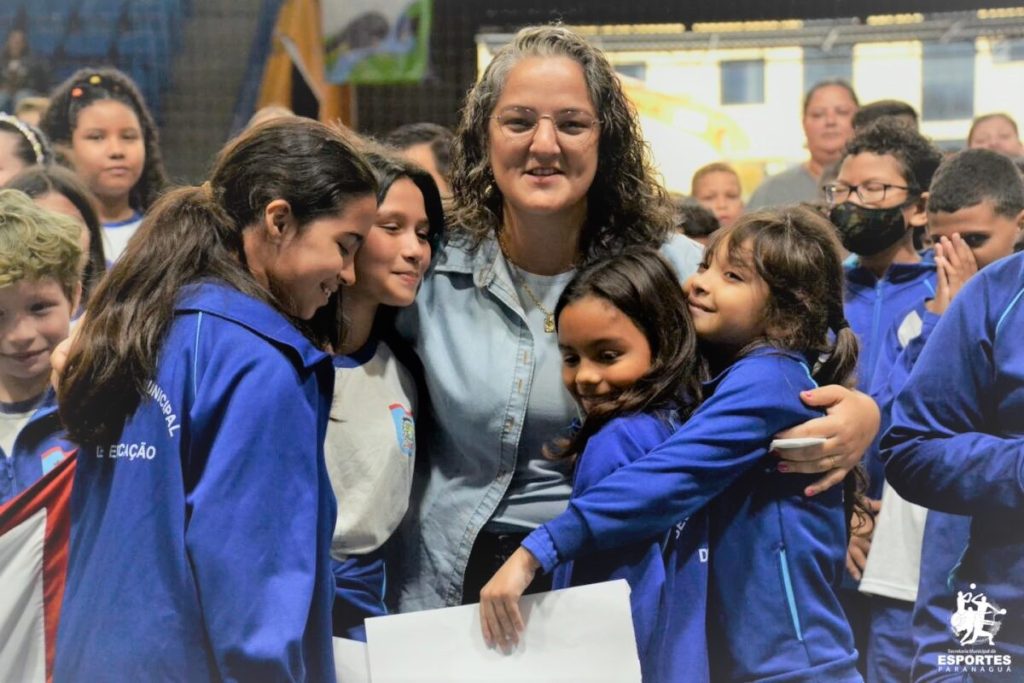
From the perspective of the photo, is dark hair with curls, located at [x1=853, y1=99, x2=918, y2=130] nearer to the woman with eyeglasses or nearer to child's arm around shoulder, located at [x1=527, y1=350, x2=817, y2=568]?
the woman with eyeglasses

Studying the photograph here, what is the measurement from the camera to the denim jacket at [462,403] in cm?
206

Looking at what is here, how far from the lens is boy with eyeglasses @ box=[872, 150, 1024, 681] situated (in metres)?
2.33

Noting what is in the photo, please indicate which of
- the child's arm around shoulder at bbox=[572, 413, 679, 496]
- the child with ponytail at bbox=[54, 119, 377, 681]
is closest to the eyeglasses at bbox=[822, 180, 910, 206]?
the child's arm around shoulder at bbox=[572, 413, 679, 496]

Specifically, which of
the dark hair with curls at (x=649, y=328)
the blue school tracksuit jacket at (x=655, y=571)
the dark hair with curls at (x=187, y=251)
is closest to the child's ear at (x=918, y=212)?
the dark hair with curls at (x=649, y=328)

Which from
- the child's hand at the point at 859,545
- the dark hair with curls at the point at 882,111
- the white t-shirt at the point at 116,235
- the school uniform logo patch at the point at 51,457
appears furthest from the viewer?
the dark hair with curls at the point at 882,111

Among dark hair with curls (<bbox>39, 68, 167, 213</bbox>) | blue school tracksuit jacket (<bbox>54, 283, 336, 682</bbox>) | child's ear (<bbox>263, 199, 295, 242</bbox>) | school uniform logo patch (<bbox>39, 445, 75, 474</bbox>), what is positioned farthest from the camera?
dark hair with curls (<bbox>39, 68, 167, 213</bbox>)

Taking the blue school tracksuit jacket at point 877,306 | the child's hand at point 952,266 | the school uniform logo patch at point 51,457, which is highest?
the child's hand at point 952,266

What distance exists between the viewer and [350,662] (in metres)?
2.02

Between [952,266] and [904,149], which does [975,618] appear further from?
[904,149]

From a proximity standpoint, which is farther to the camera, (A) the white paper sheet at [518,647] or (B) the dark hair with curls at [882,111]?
(B) the dark hair with curls at [882,111]

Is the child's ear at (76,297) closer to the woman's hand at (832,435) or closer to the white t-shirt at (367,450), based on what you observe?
the white t-shirt at (367,450)

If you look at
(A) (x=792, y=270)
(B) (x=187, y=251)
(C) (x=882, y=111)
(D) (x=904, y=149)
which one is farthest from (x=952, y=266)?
(B) (x=187, y=251)

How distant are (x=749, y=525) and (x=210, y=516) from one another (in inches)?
36.0

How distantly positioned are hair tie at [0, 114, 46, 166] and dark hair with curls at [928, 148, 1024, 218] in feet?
6.73
